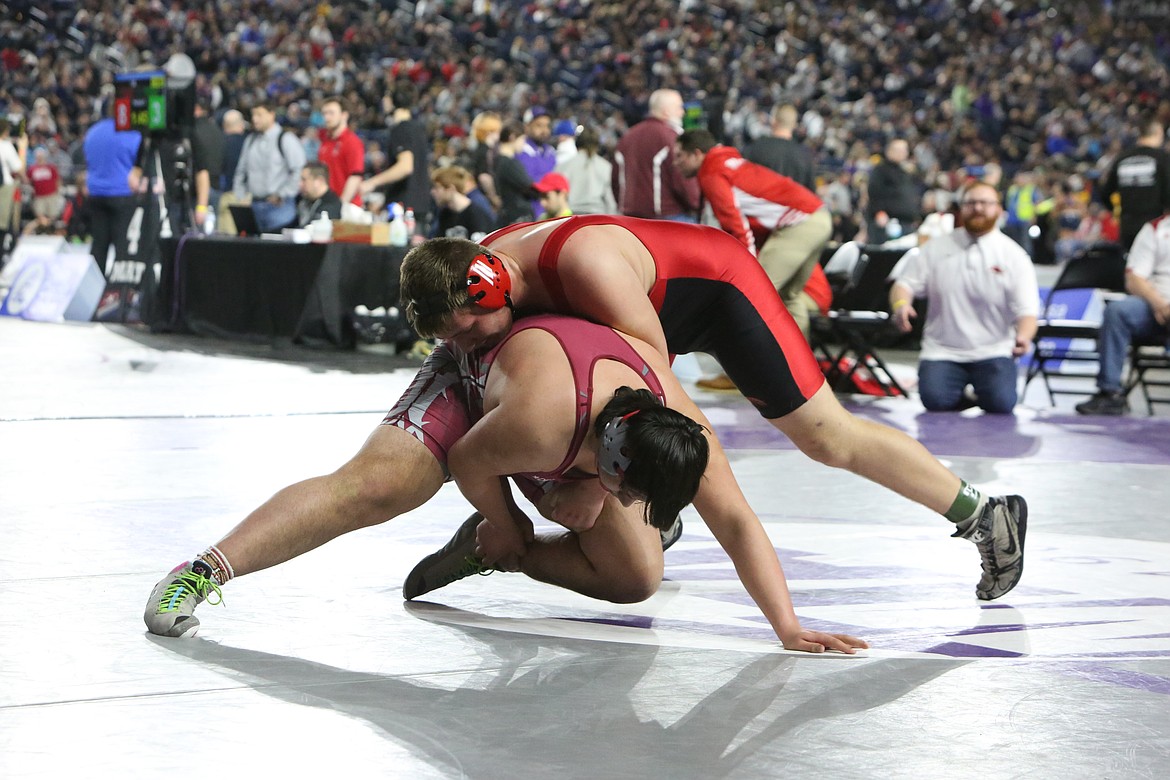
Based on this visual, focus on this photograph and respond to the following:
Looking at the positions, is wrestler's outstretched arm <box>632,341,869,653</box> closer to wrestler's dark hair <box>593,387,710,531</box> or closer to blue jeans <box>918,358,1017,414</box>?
wrestler's dark hair <box>593,387,710,531</box>

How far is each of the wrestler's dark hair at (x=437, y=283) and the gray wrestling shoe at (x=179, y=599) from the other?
66cm

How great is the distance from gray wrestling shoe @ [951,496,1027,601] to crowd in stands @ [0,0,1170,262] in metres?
14.2

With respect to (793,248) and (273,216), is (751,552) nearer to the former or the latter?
(793,248)

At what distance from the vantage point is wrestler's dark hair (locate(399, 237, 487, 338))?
3010mm

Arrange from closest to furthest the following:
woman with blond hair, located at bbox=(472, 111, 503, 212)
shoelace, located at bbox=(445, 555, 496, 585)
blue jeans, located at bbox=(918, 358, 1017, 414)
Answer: shoelace, located at bbox=(445, 555, 496, 585) < blue jeans, located at bbox=(918, 358, 1017, 414) < woman with blond hair, located at bbox=(472, 111, 503, 212)

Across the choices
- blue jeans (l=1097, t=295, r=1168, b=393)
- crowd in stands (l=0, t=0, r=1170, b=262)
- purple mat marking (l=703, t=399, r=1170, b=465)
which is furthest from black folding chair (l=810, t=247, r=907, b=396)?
crowd in stands (l=0, t=0, r=1170, b=262)

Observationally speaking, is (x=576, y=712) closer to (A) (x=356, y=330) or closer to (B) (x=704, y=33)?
(A) (x=356, y=330)

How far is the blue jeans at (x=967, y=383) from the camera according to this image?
7.19 meters

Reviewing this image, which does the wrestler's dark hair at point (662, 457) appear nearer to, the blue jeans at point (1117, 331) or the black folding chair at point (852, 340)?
the black folding chair at point (852, 340)

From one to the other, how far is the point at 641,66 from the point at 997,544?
2087 cm

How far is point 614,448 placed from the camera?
276 cm

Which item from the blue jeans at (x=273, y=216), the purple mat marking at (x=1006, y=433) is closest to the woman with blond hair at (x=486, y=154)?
the blue jeans at (x=273, y=216)

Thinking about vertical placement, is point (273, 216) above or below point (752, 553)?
below

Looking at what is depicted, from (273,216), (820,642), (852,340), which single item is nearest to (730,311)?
(820,642)
